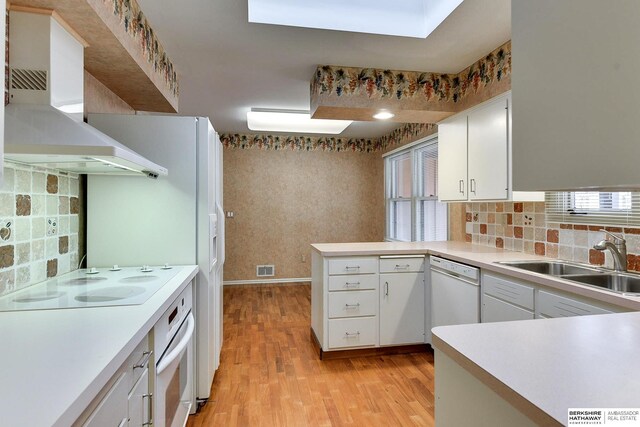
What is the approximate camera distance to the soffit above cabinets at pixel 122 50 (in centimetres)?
147

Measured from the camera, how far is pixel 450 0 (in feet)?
6.80

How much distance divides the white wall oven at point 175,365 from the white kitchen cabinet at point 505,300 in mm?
1784

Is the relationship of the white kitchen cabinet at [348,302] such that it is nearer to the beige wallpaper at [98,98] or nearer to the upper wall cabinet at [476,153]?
the upper wall cabinet at [476,153]

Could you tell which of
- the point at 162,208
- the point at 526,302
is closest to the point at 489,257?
the point at 526,302

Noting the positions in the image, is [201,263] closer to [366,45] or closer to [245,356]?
[245,356]

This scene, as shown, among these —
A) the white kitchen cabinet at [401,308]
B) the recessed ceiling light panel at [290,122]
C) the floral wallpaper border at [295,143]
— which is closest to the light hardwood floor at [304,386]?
the white kitchen cabinet at [401,308]

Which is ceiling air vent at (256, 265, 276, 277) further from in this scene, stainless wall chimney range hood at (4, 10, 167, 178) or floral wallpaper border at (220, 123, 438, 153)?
stainless wall chimney range hood at (4, 10, 167, 178)

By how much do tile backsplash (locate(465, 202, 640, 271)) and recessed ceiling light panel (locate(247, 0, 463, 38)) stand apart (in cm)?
155

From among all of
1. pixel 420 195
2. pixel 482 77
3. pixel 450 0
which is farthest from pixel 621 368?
pixel 420 195

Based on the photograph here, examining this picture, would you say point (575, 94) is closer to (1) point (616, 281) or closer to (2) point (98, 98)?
(1) point (616, 281)

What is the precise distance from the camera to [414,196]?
182 inches

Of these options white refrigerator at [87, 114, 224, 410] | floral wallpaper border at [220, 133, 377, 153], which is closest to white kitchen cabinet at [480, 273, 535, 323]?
white refrigerator at [87, 114, 224, 410]

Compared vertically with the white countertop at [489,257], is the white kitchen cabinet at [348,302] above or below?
below

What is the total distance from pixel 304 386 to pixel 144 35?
8.19ft
